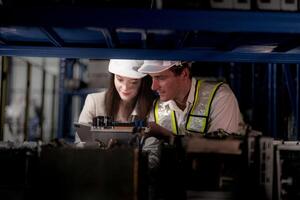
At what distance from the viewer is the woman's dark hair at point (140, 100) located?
5.43 meters


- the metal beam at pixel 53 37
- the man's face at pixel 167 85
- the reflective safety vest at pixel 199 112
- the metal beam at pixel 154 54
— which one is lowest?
the reflective safety vest at pixel 199 112

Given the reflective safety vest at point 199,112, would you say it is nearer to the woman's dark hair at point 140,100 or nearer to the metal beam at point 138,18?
the woman's dark hair at point 140,100

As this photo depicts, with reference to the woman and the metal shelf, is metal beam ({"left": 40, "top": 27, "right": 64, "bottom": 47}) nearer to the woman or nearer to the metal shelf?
the metal shelf

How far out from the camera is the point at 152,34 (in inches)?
122

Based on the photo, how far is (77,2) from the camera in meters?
2.43

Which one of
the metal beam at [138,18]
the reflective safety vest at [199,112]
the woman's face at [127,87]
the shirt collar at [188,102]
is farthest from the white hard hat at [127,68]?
the metal beam at [138,18]

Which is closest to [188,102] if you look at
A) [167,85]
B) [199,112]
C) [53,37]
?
[199,112]

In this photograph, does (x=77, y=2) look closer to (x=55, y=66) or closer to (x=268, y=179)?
(x=268, y=179)

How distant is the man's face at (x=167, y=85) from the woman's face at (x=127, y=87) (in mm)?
846

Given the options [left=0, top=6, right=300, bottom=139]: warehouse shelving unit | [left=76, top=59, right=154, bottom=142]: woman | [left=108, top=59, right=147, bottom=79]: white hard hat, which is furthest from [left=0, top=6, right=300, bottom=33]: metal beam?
[left=76, top=59, right=154, bottom=142]: woman

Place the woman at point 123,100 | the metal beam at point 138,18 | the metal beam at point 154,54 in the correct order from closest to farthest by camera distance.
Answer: the metal beam at point 138,18, the metal beam at point 154,54, the woman at point 123,100

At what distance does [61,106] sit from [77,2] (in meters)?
5.05

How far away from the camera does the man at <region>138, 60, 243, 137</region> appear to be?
435cm

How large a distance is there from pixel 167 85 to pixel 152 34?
158cm
